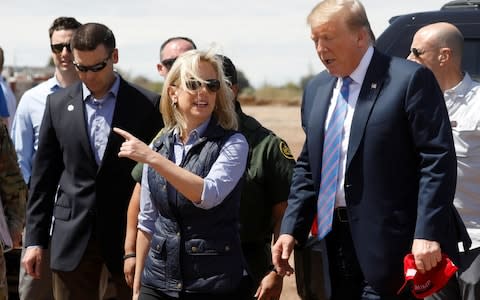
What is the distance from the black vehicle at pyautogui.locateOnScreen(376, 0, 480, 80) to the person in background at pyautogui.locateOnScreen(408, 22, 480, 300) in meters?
0.31

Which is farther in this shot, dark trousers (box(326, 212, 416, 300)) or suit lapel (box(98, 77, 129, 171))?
suit lapel (box(98, 77, 129, 171))

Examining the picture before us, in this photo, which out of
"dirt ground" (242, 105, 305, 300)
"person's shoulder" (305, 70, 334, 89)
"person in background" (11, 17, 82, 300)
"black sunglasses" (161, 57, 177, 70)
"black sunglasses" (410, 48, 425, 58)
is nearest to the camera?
"person's shoulder" (305, 70, 334, 89)

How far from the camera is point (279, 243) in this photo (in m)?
5.57

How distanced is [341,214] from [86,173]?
200cm

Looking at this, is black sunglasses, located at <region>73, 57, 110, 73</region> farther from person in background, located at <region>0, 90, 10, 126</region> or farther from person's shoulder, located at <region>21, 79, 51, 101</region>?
person in background, located at <region>0, 90, 10, 126</region>

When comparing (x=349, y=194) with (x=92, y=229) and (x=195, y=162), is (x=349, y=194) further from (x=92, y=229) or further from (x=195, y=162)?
(x=92, y=229)

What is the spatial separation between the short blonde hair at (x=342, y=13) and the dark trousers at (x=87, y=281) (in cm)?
225

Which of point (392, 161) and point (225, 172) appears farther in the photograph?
point (225, 172)

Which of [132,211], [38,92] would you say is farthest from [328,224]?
[38,92]

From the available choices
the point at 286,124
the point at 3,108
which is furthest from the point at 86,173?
the point at 286,124

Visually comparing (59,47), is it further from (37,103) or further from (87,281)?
(87,281)

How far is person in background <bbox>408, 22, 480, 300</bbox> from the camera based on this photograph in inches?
257

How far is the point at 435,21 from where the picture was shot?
708 cm

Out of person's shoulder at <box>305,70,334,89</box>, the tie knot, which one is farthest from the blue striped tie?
person's shoulder at <box>305,70,334,89</box>
